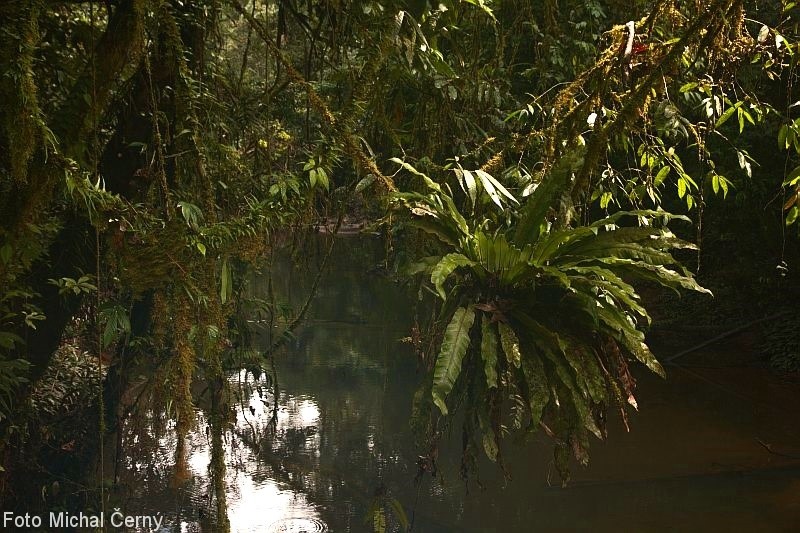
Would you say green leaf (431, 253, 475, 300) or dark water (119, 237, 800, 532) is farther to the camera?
dark water (119, 237, 800, 532)

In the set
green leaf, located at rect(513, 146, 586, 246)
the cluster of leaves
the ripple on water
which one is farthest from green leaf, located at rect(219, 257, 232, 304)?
the ripple on water

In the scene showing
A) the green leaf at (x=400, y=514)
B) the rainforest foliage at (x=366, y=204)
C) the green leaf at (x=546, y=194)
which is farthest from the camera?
the green leaf at (x=400, y=514)

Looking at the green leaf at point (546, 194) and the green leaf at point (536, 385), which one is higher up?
the green leaf at point (546, 194)

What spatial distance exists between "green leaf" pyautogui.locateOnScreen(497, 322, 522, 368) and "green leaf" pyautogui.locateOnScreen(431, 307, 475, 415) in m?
0.11

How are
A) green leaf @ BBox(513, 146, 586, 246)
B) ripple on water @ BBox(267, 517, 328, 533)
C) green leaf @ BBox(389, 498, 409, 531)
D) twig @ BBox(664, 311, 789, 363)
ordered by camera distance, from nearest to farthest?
green leaf @ BBox(513, 146, 586, 246) → green leaf @ BBox(389, 498, 409, 531) → ripple on water @ BBox(267, 517, 328, 533) → twig @ BBox(664, 311, 789, 363)

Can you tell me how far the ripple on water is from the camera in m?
4.01

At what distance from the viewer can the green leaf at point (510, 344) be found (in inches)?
103

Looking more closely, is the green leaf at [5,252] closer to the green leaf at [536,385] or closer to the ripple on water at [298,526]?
the green leaf at [536,385]

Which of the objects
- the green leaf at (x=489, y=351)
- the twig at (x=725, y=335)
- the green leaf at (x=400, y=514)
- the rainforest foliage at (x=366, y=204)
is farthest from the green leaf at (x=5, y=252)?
the twig at (x=725, y=335)

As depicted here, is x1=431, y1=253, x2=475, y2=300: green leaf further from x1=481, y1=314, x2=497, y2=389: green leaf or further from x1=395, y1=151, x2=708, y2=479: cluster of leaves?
x1=481, y1=314, x2=497, y2=389: green leaf

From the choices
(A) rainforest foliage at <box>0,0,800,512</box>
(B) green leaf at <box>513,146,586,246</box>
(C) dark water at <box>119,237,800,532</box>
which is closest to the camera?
(A) rainforest foliage at <box>0,0,800,512</box>

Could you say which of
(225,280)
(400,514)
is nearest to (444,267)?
(225,280)

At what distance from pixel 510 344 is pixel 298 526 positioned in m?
1.95

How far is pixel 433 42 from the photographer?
322 cm
